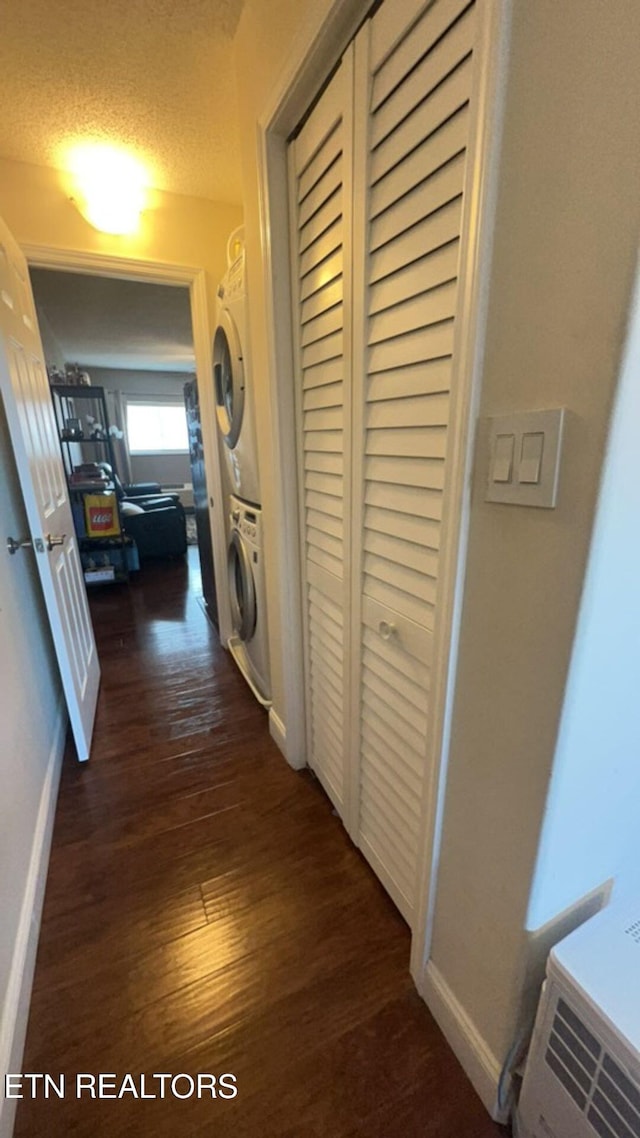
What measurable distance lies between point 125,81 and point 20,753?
2.24 metres

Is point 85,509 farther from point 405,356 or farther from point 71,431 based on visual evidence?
point 405,356

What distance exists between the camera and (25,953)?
1.12 metres

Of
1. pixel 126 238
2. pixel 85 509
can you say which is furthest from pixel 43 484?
pixel 85 509

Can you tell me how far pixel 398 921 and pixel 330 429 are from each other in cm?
137

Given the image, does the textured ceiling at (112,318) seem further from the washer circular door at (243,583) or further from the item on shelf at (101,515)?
the washer circular door at (243,583)

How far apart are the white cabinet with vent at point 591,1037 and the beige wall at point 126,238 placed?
2.75 meters

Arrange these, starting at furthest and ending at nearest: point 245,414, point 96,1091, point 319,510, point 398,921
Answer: point 245,414 → point 319,510 → point 398,921 → point 96,1091

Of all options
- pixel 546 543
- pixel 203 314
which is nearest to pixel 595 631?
pixel 546 543

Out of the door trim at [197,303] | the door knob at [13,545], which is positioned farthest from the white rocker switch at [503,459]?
the door trim at [197,303]

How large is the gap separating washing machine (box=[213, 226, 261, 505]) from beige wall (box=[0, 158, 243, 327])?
0.51 m

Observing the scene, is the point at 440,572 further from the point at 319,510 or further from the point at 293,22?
the point at 293,22

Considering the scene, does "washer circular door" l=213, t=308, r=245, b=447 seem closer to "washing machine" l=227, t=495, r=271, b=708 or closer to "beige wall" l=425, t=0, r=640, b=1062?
"washing machine" l=227, t=495, r=271, b=708

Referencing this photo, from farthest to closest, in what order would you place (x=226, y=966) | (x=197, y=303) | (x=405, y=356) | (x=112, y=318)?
(x=112, y=318) < (x=197, y=303) < (x=226, y=966) < (x=405, y=356)

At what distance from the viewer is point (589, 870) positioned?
770 millimetres
